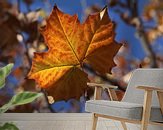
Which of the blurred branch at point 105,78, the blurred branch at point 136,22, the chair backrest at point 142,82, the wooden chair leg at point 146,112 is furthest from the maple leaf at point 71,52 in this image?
the wooden chair leg at point 146,112

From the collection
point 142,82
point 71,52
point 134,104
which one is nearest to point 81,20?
point 71,52

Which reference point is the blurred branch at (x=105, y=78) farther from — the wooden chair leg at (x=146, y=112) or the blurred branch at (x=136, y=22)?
the wooden chair leg at (x=146, y=112)

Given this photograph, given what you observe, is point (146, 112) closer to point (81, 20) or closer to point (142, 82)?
point (142, 82)

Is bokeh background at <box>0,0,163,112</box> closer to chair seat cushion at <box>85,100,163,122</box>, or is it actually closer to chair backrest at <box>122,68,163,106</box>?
chair backrest at <box>122,68,163,106</box>

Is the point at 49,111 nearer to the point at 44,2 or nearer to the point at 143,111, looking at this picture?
the point at 44,2

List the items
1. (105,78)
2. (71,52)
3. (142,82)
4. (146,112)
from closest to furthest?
(146,112) < (142,82) < (71,52) < (105,78)

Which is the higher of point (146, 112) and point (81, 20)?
point (81, 20)
